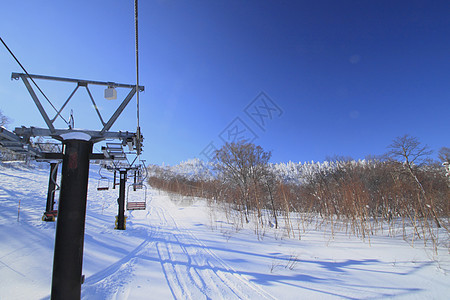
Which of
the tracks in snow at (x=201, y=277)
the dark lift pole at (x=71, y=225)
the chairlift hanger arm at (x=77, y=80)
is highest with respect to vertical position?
the chairlift hanger arm at (x=77, y=80)

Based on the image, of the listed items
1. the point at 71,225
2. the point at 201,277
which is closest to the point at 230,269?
the point at 201,277

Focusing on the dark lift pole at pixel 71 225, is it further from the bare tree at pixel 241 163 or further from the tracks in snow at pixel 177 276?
the bare tree at pixel 241 163

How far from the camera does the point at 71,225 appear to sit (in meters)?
2.19

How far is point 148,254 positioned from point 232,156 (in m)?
13.1

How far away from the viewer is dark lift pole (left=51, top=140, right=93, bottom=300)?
2.07m

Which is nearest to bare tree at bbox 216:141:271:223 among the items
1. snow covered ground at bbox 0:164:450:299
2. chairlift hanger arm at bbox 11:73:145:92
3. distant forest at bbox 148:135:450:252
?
distant forest at bbox 148:135:450:252

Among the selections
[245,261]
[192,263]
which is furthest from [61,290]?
[245,261]

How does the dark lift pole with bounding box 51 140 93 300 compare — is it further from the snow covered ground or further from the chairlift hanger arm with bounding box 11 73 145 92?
the chairlift hanger arm with bounding box 11 73 145 92

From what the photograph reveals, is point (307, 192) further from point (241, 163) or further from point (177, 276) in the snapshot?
point (177, 276)

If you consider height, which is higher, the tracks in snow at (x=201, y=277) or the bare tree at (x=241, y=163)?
the bare tree at (x=241, y=163)

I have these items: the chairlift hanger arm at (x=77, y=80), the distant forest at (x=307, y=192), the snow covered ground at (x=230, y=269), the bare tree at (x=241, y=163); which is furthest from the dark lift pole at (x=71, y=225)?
the bare tree at (x=241, y=163)

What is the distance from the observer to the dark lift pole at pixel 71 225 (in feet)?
6.80

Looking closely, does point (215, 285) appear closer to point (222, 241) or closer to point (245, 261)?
point (245, 261)

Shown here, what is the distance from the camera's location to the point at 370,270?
3.91 m
